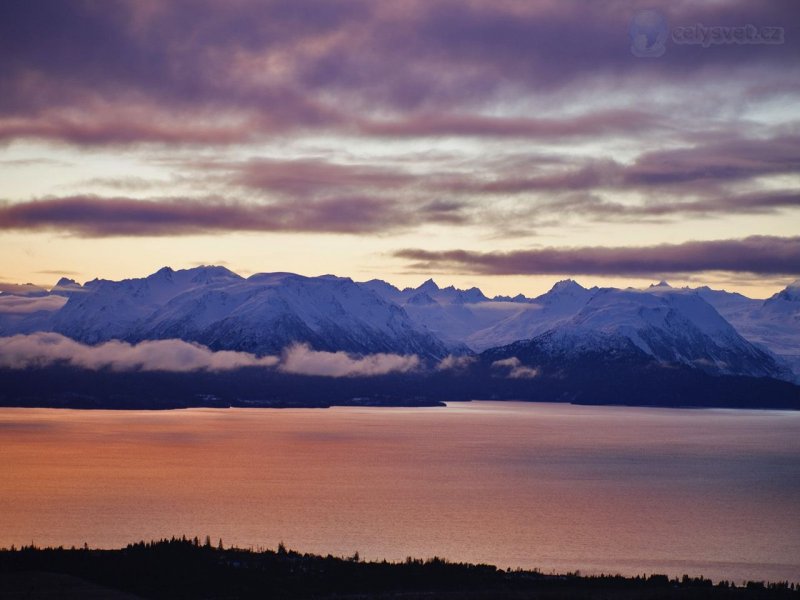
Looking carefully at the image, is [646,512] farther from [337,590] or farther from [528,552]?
[337,590]

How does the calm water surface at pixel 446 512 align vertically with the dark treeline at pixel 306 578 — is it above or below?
below

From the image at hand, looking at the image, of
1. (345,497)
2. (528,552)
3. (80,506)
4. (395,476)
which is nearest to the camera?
(528,552)

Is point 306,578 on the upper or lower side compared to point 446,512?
upper

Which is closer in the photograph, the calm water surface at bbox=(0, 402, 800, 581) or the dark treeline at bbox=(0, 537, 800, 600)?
the dark treeline at bbox=(0, 537, 800, 600)

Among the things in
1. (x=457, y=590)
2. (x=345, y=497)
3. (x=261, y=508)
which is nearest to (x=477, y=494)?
(x=345, y=497)

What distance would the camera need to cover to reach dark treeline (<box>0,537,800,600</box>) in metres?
79.5

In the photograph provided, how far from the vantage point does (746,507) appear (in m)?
143

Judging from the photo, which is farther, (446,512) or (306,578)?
(446,512)

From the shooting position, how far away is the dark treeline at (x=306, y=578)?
79500 mm

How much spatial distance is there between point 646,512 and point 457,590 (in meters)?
60.4

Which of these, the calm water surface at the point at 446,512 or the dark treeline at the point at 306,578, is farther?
the calm water surface at the point at 446,512

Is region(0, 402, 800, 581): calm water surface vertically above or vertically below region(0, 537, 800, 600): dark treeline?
below

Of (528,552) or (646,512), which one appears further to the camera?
(646,512)

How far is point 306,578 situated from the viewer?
83312mm
